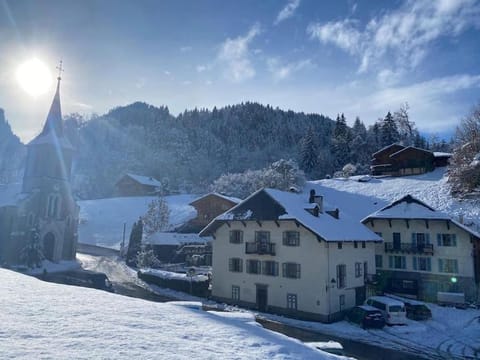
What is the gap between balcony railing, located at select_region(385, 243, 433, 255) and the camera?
3612 centimetres

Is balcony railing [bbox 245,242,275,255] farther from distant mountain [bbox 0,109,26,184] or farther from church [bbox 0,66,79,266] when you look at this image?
distant mountain [bbox 0,109,26,184]

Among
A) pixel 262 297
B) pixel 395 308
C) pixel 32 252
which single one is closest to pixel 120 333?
pixel 395 308

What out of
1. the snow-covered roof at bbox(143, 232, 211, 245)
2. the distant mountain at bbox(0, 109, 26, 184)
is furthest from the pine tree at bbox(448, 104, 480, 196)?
the distant mountain at bbox(0, 109, 26, 184)

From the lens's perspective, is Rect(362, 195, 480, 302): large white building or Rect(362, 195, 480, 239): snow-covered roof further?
Rect(362, 195, 480, 239): snow-covered roof

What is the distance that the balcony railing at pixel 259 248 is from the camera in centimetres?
3187

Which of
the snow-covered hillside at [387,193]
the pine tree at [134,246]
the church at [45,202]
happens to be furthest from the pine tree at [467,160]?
the church at [45,202]

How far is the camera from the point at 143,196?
94375 millimetres

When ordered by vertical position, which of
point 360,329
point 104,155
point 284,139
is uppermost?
point 284,139

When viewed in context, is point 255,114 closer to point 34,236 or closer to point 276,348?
point 34,236

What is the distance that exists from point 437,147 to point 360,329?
93.8 meters

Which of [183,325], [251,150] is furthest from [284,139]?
[183,325]

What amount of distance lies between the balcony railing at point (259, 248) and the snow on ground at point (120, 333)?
1787 cm

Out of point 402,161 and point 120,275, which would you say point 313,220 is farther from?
point 402,161

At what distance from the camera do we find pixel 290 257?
1210 inches
